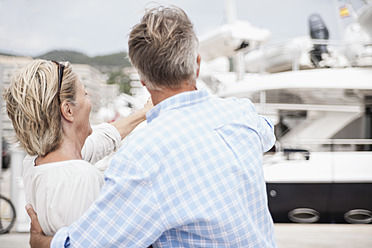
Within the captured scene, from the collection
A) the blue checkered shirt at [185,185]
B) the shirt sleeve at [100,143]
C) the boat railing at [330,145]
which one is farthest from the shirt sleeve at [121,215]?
the boat railing at [330,145]

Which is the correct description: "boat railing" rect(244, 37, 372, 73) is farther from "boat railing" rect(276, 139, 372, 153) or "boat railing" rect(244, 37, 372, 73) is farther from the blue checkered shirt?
the blue checkered shirt

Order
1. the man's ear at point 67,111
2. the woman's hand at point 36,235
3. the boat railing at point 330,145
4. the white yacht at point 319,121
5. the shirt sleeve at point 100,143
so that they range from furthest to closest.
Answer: the boat railing at point 330,145, the white yacht at point 319,121, the shirt sleeve at point 100,143, the man's ear at point 67,111, the woman's hand at point 36,235

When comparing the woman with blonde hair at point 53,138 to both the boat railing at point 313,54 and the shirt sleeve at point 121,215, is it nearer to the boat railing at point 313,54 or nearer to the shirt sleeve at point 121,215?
the shirt sleeve at point 121,215

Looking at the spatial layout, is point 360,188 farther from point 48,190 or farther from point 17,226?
point 48,190

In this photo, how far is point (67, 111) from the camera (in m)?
1.23

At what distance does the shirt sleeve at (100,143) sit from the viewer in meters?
1.51

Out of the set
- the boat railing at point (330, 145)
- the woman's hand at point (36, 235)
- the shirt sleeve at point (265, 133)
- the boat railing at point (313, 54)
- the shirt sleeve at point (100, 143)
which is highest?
the shirt sleeve at point (265, 133)

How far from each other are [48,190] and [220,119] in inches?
19.5

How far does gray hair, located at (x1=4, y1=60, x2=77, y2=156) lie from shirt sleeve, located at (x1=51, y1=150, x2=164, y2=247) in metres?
0.32

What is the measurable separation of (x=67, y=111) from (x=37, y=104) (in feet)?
0.29

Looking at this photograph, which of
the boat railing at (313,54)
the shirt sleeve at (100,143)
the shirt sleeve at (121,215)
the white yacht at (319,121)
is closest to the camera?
the shirt sleeve at (121,215)

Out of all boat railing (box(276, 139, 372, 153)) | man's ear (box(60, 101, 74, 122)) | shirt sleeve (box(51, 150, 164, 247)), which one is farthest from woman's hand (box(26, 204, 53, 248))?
boat railing (box(276, 139, 372, 153))

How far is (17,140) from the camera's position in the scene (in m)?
1.25

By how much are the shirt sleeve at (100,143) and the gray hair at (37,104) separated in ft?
0.94
